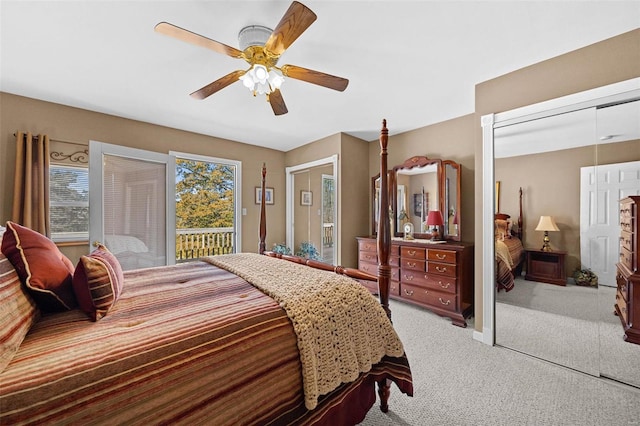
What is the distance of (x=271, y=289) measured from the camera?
1.37 metres

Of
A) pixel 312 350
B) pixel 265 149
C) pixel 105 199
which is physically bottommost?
pixel 312 350

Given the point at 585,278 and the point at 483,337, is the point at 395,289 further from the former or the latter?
the point at 585,278

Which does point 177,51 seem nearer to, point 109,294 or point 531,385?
point 109,294

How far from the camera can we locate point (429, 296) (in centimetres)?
310

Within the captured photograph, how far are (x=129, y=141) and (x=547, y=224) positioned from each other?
4.72 metres

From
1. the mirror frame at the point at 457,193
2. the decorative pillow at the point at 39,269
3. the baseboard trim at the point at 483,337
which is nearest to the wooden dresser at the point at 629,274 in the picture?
the baseboard trim at the point at 483,337

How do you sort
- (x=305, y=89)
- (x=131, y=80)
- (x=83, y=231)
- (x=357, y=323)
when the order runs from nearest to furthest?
(x=357, y=323)
(x=131, y=80)
(x=305, y=89)
(x=83, y=231)

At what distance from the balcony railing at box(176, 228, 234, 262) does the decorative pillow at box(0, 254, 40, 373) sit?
3952mm

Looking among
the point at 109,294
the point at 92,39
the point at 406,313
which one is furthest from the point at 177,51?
the point at 406,313

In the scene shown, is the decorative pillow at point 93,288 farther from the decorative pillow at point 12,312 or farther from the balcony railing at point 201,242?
the balcony railing at point 201,242

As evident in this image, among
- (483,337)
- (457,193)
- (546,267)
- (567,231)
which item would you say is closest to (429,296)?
(483,337)

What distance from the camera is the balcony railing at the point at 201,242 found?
489cm

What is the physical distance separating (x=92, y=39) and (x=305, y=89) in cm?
169

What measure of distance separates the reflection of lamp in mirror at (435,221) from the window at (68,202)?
4.22 meters
